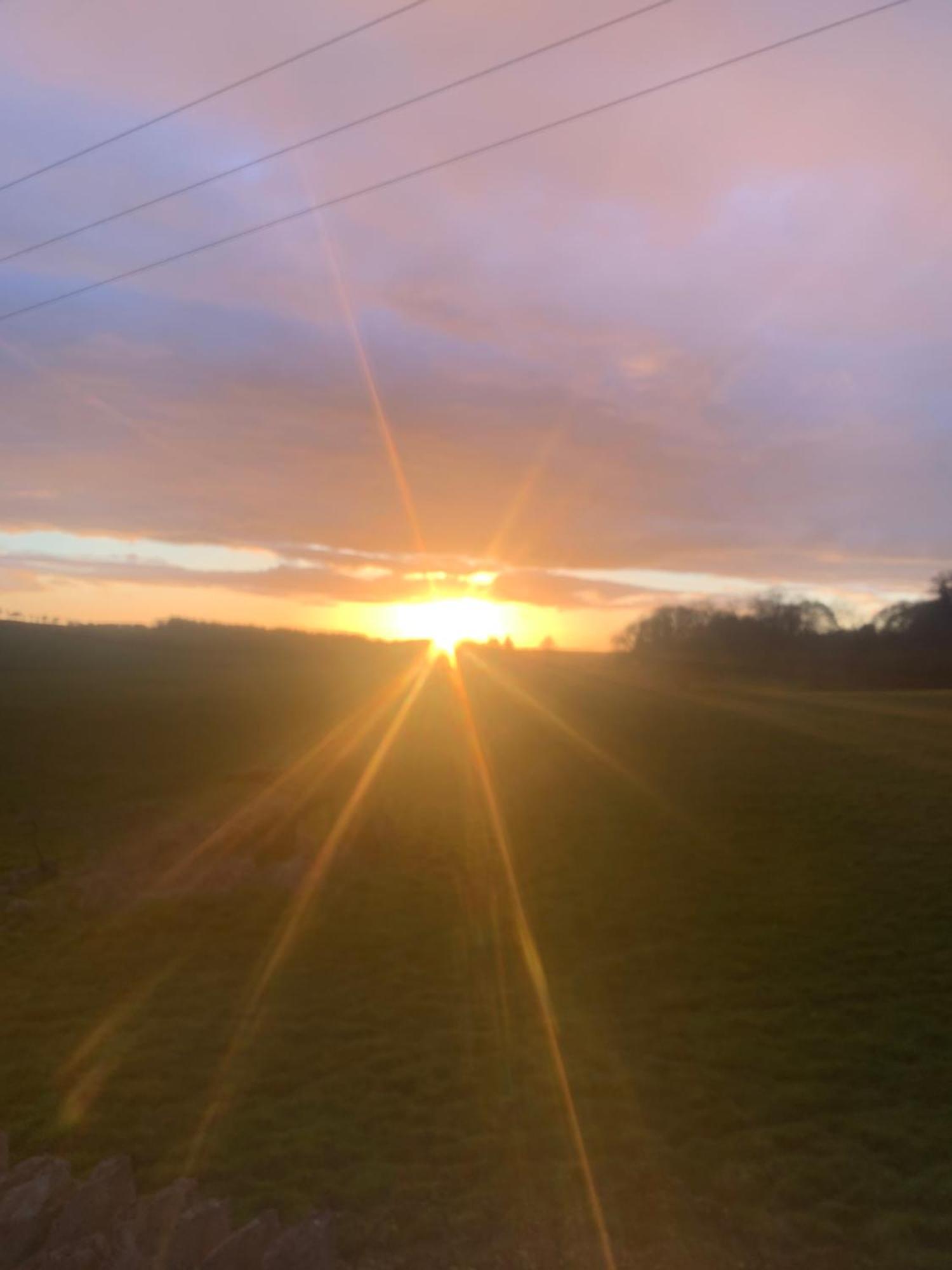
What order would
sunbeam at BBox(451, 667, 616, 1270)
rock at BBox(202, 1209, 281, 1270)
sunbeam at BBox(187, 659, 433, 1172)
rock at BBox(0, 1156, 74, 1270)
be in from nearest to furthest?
1. rock at BBox(202, 1209, 281, 1270)
2. rock at BBox(0, 1156, 74, 1270)
3. sunbeam at BBox(451, 667, 616, 1270)
4. sunbeam at BBox(187, 659, 433, 1172)

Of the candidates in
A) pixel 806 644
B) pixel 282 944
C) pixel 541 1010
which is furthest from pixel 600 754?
pixel 806 644

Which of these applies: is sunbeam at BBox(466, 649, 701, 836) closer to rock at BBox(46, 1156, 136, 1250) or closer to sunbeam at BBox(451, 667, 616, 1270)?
sunbeam at BBox(451, 667, 616, 1270)

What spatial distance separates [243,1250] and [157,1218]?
0.89 metres

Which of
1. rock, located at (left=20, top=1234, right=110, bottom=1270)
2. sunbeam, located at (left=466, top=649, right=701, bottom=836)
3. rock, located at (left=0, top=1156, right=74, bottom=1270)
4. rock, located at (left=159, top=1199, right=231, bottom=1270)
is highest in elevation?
sunbeam, located at (left=466, top=649, right=701, bottom=836)

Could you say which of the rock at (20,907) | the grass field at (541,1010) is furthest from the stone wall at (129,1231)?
the rock at (20,907)

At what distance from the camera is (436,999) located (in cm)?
1144

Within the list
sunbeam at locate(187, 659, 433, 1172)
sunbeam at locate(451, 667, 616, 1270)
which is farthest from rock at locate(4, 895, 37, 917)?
sunbeam at locate(451, 667, 616, 1270)

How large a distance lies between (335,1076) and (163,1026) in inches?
95.8

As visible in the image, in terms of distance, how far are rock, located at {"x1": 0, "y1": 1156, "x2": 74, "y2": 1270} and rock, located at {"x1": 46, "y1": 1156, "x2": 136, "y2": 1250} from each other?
0.09m

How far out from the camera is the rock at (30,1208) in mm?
6906

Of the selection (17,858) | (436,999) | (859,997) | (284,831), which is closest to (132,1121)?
(436,999)

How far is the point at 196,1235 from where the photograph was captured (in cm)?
678

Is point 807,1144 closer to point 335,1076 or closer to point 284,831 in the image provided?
point 335,1076

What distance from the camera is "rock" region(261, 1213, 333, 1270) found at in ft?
21.1
